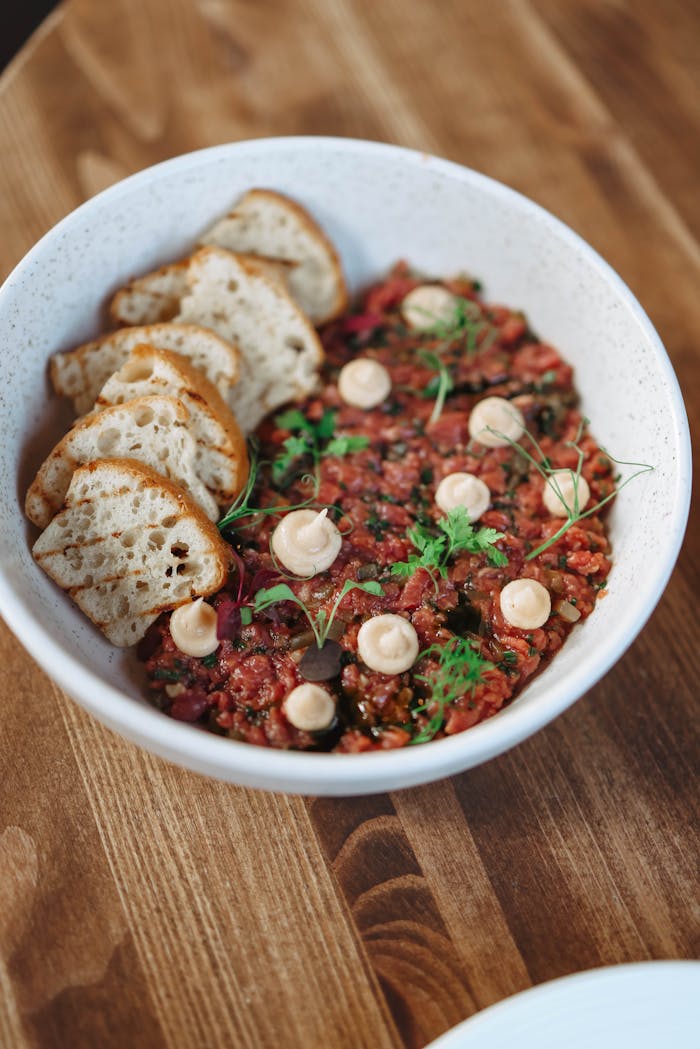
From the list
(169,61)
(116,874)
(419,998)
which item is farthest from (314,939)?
(169,61)

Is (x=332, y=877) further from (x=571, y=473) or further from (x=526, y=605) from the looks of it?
(x=571, y=473)

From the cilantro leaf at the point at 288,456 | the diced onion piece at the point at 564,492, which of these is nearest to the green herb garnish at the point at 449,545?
the diced onion piece at the point at 564,492

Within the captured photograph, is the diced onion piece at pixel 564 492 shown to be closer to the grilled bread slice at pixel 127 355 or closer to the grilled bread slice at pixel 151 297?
the grilled bread slice at pixel 127 355

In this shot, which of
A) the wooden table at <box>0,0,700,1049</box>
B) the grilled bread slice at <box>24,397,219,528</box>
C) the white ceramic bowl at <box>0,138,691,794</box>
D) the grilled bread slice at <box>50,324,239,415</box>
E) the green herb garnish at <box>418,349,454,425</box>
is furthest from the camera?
the green herb garnish at <box>418,349,454,425</box>

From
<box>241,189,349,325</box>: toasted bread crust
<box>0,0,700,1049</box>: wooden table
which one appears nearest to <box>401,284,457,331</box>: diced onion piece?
<box>241,189,349,325</box>: toasted bread crust

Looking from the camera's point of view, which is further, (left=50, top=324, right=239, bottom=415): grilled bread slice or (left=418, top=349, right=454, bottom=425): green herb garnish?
(left=418, top=349, right=454, bottom=425): green herb garnish

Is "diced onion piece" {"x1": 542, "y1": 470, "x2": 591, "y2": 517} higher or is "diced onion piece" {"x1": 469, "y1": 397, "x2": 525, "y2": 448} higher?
"diced onion piece" {"x1": 469, "y1": 397, "x2": 525, "y2": 448}

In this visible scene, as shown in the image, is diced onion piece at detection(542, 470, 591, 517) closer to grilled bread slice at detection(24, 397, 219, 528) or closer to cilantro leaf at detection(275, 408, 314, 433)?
cilantro leaf at detection(275, 408, 314, 433)
